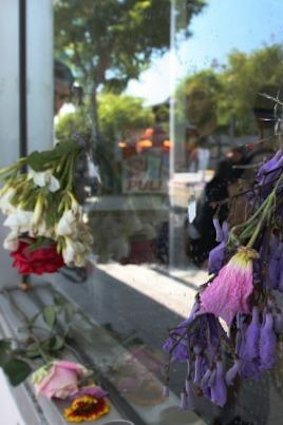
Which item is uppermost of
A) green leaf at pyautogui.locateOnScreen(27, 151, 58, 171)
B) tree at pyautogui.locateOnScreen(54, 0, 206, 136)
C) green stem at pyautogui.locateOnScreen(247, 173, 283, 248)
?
tree at pyautogui.locateOnScreen(54, 0, 206, 136)

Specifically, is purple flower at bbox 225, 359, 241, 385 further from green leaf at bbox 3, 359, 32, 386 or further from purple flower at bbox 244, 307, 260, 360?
green leaf at bbox 3, 359, 32, 386

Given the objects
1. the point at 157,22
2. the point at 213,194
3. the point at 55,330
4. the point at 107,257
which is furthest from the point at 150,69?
the point at 55,330

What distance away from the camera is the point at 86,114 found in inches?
85.5

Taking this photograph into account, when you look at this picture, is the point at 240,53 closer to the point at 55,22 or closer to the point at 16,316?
the point at 55,22

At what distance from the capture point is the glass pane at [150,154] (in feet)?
3.80

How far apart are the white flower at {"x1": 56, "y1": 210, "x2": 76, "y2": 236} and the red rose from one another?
0.15 metres

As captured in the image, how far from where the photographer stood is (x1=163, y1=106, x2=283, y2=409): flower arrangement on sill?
52cm

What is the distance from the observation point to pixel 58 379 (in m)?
1.35

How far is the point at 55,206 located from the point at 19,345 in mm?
486

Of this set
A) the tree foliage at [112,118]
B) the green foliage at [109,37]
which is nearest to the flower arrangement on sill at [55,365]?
the tree foliage at [112,118]

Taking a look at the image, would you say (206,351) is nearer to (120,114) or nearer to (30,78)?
(30,78)

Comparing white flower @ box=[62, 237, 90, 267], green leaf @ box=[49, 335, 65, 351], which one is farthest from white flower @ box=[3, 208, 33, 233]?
green leaf @ box=[49, 335, 65, 351]

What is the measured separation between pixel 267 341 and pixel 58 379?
92 centimetres

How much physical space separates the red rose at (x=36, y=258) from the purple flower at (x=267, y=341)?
41.9 inches
